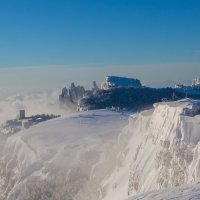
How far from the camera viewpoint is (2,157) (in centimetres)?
10062

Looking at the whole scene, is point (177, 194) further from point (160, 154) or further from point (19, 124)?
point (19, 124)

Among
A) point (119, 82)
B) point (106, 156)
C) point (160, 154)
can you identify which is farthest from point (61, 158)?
point (119, 82)

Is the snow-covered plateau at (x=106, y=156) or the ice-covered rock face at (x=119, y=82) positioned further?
the ice-covered rock face at (x=119, y=82)

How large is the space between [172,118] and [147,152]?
630 centimetres

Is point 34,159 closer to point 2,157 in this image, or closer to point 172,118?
point 2,157

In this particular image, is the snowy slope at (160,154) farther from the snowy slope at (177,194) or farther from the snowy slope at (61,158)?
the snowy slope at (177,194)

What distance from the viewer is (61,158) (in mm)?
87500

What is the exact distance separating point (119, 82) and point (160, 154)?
395ft

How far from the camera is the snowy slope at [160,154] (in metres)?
49.8

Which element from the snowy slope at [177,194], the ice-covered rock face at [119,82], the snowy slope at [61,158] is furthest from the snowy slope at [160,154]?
the ice-covered rock face at [119,82]

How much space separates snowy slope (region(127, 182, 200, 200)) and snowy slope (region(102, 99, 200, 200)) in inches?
317

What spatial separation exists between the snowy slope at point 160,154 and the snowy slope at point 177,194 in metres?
8.06

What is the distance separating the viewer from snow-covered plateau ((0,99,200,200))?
52.3 metres

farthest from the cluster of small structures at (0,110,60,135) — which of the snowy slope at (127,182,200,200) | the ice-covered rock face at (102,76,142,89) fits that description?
the snowy slope at (127,182,200,200)
